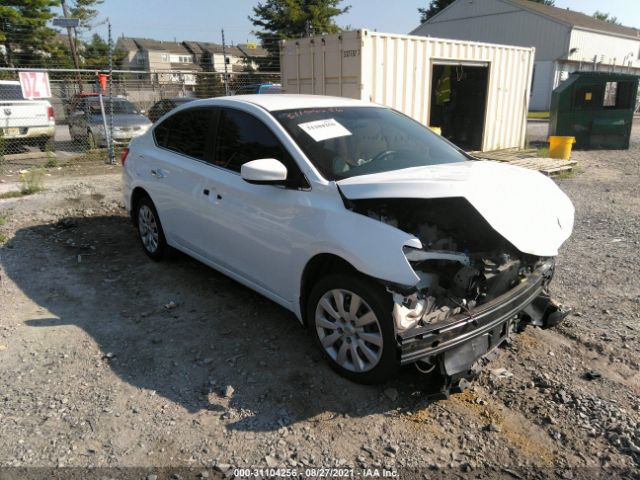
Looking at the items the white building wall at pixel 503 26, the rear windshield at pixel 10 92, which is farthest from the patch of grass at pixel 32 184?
the white building wall at pixel 503 26

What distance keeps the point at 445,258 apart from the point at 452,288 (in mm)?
202

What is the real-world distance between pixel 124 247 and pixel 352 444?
13.6ft

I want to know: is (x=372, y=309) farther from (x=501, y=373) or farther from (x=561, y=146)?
(x=561, y=146)

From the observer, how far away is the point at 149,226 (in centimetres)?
529

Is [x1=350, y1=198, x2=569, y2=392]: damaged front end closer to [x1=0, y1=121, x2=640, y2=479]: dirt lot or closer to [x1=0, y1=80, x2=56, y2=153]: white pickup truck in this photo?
[x1=0, y1=121, x2=640, y2=479]: dirt lot

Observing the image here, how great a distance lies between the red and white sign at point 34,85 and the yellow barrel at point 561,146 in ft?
36.8

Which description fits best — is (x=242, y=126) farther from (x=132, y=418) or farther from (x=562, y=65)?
(x=562, y=65)

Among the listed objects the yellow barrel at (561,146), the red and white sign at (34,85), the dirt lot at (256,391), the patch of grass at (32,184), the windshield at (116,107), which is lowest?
the dirt lot at (256,391)

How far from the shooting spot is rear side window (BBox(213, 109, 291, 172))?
3.63 metres

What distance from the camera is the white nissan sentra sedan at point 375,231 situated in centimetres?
284

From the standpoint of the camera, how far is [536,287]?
A: 3.35 metres

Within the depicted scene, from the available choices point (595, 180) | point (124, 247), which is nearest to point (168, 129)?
point (124, 247)

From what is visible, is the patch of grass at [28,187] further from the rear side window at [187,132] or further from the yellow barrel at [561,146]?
the yellow barrel at [561,146]

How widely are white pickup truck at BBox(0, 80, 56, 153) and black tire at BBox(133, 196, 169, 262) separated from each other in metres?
8.09
